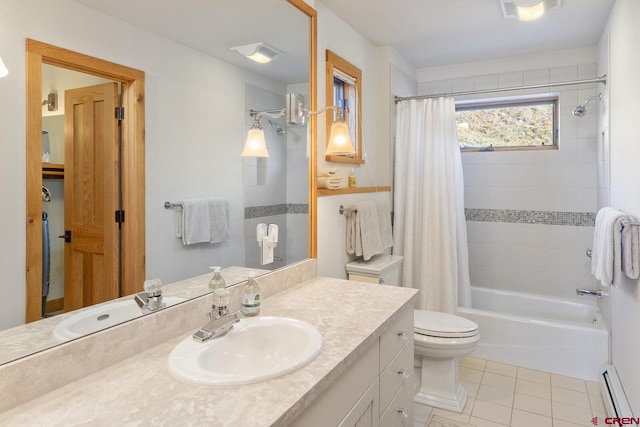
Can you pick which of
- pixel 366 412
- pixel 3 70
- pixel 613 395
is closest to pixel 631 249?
pixel 613 395

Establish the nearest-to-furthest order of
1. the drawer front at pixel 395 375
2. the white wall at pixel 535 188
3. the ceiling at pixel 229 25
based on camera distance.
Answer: the ceiling at pixel 229 25 → the drawer front at pixel 395 375 → the white wall at pixel 535 188

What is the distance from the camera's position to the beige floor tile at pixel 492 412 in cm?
220

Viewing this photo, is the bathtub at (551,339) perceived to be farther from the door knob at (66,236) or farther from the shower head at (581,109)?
the door knob at (66,236)

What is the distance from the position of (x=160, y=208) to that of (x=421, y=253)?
2273 mm

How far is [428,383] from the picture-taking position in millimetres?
2426

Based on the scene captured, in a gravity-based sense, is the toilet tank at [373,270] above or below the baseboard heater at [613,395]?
above

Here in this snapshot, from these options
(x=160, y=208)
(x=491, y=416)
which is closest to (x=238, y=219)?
(x=160, y=208)

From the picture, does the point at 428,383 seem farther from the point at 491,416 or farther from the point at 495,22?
the point at 495,22

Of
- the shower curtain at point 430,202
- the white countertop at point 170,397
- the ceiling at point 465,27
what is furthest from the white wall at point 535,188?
the white countertop at point 170,397

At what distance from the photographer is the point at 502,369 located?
9.13 feet

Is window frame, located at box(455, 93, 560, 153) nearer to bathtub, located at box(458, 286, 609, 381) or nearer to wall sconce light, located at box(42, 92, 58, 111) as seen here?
bathtub, located at box(458, 286, 609, 381)

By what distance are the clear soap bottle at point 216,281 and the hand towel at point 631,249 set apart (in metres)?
1.81

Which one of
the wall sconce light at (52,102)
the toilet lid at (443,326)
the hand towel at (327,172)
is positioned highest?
the wall sconce light at (52,102)

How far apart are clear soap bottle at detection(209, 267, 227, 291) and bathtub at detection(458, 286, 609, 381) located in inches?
85.8
